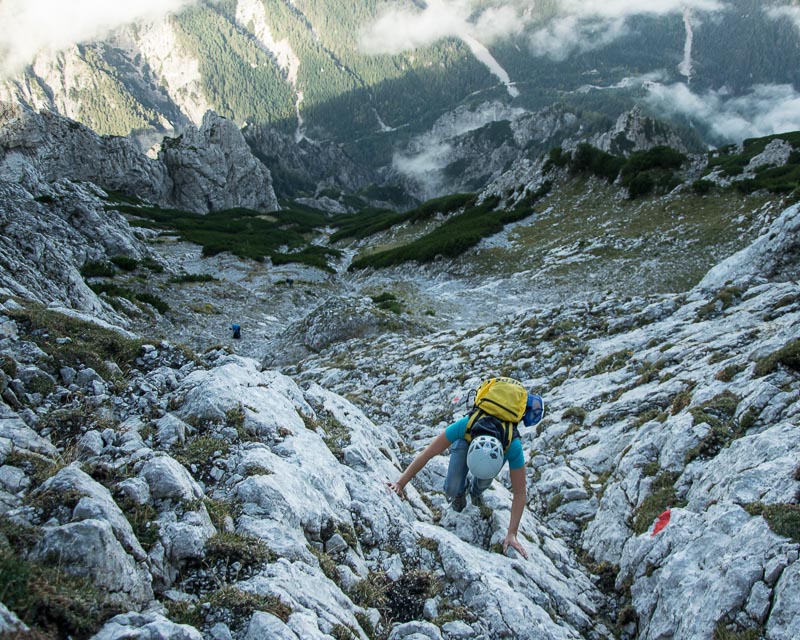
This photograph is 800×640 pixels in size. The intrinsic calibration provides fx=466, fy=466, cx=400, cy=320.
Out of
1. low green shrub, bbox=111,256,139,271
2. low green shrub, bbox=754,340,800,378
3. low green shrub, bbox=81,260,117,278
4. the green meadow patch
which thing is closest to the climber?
low green shrub, bbox=754,340,800,378

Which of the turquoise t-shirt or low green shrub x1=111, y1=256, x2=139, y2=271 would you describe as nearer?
the turquoise t-shirt

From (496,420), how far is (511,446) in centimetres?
45

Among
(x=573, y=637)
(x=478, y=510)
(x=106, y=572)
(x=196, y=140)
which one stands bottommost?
(x=573, y=637)

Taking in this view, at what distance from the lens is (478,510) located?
22.8ft

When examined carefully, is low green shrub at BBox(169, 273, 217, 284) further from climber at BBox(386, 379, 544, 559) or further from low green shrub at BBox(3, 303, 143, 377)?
climber at BBox(386, 379, 544, 559)

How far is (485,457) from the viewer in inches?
236

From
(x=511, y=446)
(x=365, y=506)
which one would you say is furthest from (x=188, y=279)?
(x=511, y=446)

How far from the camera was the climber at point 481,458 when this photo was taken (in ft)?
19.9

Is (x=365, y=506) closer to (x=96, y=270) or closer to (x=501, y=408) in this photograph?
(x=501, y=408)

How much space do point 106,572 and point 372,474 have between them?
13.9 ft

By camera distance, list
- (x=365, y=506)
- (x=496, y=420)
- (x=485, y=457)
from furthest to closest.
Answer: (x=496, y=420), (x=365, y=506), (x=485, y=457)

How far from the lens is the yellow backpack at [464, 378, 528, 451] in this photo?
6.49m

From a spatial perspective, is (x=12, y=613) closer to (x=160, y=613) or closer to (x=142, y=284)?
(x=160, y=613)

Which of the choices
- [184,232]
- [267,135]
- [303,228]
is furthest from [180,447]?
[267,135]
